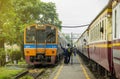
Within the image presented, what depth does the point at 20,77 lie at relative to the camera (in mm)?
20578

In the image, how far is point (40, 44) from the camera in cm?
2873

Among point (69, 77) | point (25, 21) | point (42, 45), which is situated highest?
point (25, 21)

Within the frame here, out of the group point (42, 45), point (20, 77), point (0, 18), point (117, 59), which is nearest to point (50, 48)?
point (42, 45)

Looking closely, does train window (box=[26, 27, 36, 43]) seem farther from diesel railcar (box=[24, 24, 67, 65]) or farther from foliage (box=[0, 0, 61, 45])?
foliage (box=[0, 0, 61, 45])

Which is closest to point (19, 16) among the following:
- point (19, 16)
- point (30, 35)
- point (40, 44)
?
point (19, 16)

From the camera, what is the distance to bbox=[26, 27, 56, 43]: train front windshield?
1134 inches

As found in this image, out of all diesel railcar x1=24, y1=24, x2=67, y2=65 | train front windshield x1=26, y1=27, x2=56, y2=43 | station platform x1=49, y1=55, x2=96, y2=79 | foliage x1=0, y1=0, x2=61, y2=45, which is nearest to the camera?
foliage x1=0, y1=0, x2=61, y2=45

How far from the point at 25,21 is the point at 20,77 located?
24.1m

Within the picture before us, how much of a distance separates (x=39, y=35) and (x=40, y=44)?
2.16 feet

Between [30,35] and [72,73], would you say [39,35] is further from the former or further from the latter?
[72,73]

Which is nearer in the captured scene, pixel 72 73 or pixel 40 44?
pixel 72 73

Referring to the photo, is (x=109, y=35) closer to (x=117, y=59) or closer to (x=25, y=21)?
(x=117, y=59)

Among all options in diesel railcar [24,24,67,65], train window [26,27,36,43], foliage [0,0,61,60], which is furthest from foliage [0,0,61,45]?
diesel railcar [24,24,67,65]

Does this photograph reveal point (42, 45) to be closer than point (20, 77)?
No
